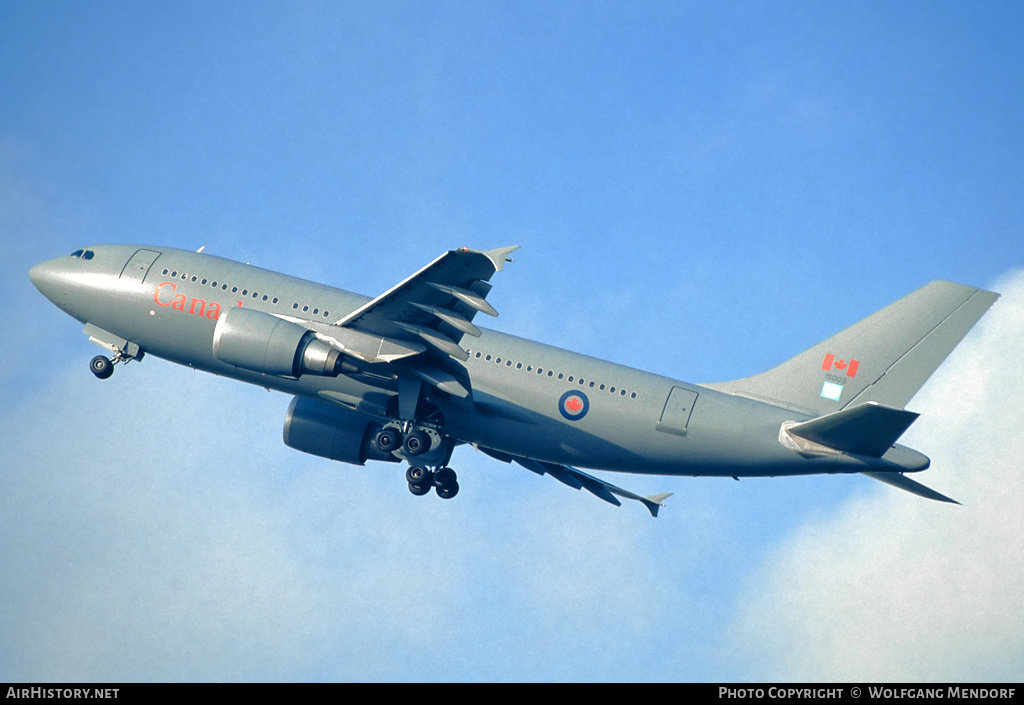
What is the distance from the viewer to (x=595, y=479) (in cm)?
3844

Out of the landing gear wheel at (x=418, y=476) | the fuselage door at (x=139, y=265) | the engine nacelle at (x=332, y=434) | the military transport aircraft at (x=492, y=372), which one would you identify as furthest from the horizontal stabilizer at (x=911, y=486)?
the fuselage door at (x=139, y=265)

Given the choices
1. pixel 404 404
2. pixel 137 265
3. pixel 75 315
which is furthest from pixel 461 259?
pixel 75 315

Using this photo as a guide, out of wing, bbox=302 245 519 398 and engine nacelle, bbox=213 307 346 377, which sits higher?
wing, bbox=302 245 519 398

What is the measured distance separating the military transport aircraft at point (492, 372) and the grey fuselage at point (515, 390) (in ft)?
0.16

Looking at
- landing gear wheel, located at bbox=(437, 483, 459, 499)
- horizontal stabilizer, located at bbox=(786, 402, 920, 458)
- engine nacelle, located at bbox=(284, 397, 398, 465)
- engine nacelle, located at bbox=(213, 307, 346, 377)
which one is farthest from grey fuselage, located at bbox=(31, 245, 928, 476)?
engine nacelle, located at bbox=(284, 397, 398, 465)

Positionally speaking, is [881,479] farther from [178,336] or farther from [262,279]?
[178,336]

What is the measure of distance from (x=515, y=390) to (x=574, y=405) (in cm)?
188

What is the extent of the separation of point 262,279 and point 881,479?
19.8m

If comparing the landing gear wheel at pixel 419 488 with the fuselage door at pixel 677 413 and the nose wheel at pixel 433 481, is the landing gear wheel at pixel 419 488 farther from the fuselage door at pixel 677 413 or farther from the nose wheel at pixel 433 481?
the fuselage door at pixel 677 413

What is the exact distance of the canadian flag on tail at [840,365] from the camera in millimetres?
30719

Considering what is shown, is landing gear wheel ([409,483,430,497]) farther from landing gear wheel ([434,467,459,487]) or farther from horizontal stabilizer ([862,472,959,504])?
horizontal stabilizer ([862,472,959,504])

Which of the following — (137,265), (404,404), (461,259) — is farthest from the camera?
(137,265)

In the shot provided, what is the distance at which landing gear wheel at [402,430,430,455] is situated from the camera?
31703mm

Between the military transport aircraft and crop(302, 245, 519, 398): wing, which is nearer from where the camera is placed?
crop(302, 245, 519, 398): wing
